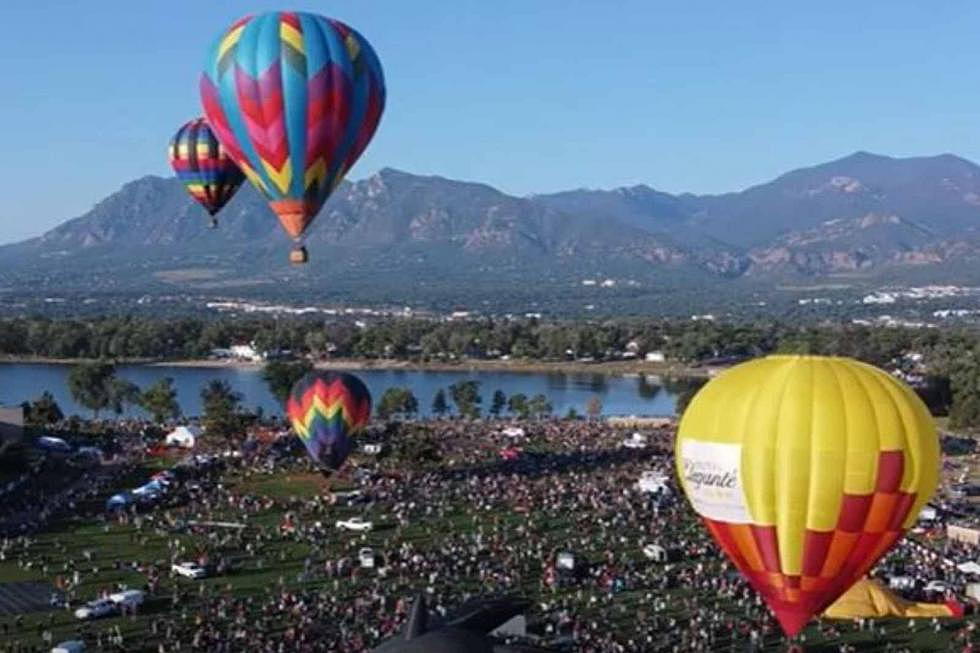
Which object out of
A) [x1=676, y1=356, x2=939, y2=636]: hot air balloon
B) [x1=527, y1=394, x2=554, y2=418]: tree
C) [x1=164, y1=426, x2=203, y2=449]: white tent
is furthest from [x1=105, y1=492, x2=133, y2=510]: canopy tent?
[x1=527, y1=394, x2=554, y2=418]: tree

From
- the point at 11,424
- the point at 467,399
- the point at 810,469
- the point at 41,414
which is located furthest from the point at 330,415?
the point at 467,399

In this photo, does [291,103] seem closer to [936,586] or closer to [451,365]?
[936,586]

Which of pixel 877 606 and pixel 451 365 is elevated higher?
pixel 877 606

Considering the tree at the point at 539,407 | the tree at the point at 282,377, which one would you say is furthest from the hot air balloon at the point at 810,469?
the tree at the point at 539,407

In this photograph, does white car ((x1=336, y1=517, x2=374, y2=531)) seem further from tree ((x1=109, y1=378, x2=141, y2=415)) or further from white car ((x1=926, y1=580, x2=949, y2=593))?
tree ((x1=109, y1=378, x2=141, y2=415))

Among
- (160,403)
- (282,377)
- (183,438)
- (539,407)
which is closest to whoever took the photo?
(183,438)

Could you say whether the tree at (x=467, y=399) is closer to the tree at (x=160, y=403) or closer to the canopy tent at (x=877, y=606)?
the tree at (x=160, y=403)

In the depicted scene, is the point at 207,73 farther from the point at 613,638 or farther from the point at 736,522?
the point at 736,522
